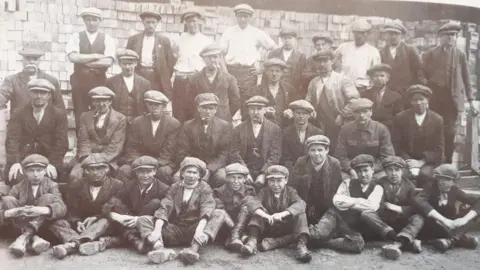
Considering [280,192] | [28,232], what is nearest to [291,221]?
[280,192]

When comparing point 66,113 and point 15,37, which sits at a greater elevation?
point 15,37

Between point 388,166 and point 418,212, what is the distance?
1.03 feet

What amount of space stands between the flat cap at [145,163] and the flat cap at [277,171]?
65cm

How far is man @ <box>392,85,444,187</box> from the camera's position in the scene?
306 cm

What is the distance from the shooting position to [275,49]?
3.18 metres

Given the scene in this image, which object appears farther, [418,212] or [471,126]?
[471,126]

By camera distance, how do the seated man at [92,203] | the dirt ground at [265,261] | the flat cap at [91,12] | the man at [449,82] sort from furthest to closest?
1. the man at [449,82]
2. the flat cap at [91,12]
3. the seated man at [92,203]
4. the dirt ground at [265,261]

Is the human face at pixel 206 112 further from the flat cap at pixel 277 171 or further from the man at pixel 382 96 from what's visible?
the man at pixel 382 96

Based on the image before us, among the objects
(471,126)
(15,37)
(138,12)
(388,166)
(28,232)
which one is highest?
(138,12)

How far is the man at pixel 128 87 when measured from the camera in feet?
9.81

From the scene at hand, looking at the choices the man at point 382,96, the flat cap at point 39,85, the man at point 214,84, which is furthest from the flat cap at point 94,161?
the man at point 382,96

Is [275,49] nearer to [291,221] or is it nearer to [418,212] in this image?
[291,221]

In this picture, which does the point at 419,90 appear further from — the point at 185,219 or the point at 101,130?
the point at 101,130

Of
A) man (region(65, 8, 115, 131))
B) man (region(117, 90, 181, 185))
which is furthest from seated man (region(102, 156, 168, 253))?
man (region(65, 8, 115, 131))
